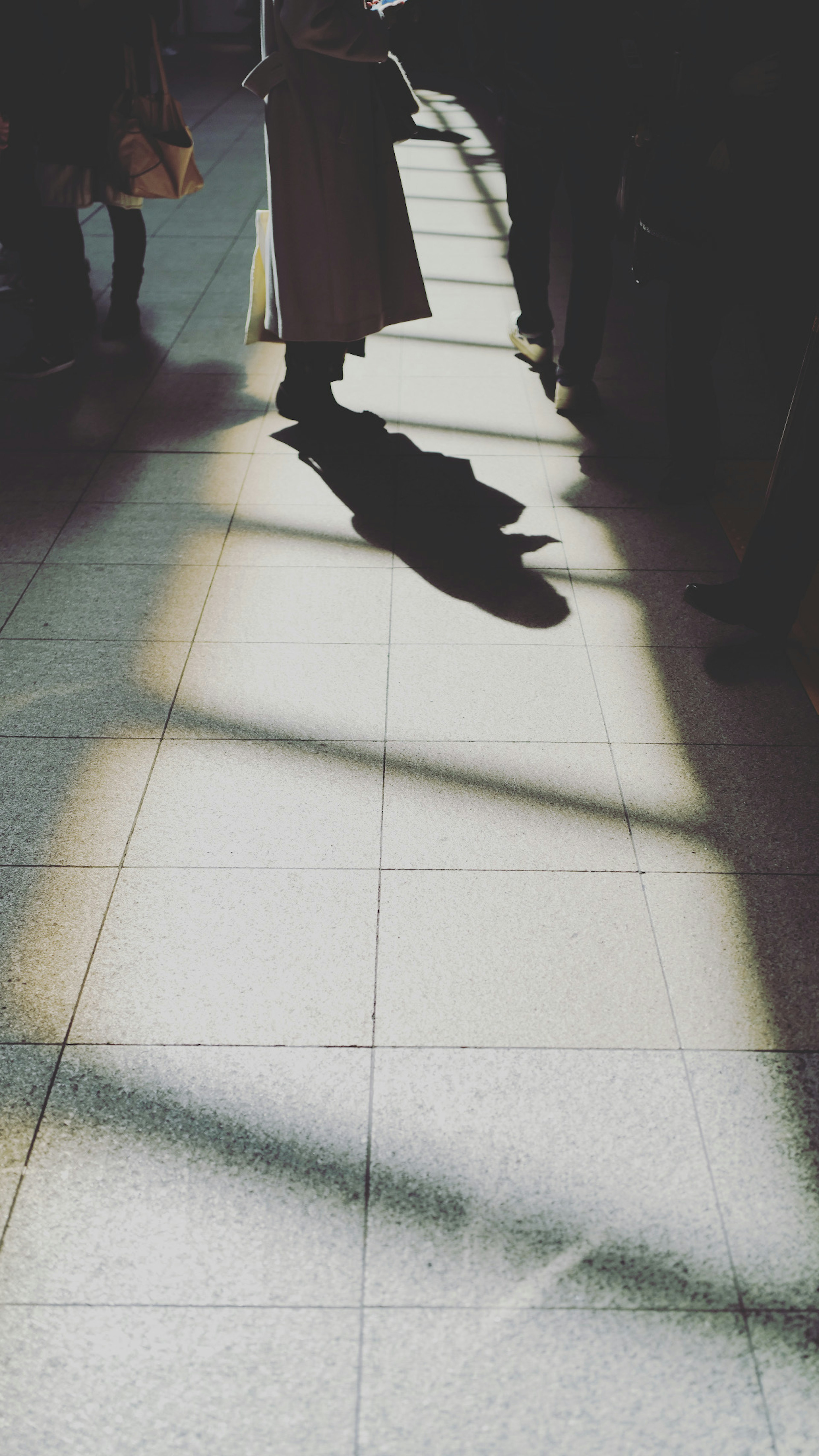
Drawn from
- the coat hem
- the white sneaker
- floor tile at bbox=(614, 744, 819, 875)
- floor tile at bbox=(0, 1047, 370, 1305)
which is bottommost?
floor tile at bbox=(0, 1047, 370, 1305)

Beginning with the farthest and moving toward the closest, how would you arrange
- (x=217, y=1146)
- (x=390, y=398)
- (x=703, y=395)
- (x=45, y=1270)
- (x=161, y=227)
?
(x=161, y=227) < (x=390, y=398) < (x=703, y=395) < (x=217, y=1146) < (x=45, y=1270)

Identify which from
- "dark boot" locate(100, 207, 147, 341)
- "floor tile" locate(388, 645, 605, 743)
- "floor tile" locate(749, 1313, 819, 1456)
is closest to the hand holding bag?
"dark boot" locate(100, 207, 147, 341)

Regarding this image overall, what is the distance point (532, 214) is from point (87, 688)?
8.43 ft

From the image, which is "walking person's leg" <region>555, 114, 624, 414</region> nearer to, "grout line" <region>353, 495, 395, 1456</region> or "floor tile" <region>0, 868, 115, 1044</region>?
"grout line" <region>353, 495, 395, 1456</region>

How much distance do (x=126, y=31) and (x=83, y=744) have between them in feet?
9.41

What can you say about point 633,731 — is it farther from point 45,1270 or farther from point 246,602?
point 45,1270

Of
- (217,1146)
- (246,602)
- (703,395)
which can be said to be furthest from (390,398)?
(217,1146)

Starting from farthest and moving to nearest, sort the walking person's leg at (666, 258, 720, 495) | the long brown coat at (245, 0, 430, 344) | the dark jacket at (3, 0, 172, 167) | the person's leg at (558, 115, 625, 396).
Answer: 1. the dark jacket at (3, 0, 172, 167)
2. the person's leg at (558, 115, 625, 396)
3. the walking person's leg at (666, 258, 720, 495)
4. the long brown coat at (245, 0, 430, 344)

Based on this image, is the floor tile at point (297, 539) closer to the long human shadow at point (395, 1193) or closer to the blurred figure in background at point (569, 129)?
the blurred figure in background at point (569, 129)

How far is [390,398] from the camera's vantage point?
13.4 feet

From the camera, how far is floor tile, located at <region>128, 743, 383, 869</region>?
209 centimetres

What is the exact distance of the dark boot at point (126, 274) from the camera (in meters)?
4.34

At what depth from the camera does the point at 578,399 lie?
3910mm

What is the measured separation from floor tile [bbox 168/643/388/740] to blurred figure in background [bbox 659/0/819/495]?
1.39 m
